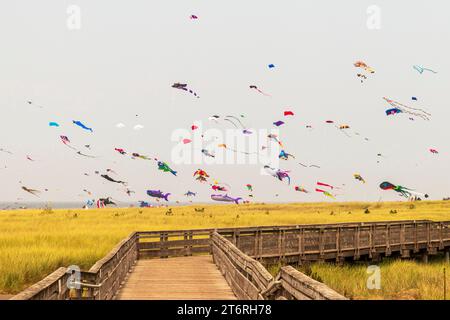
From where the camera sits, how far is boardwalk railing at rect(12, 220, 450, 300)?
1076 cm

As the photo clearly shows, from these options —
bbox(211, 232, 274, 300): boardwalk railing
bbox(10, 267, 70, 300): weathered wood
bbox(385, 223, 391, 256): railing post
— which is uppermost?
bbox(10, 267, 70, 300): weathered wood

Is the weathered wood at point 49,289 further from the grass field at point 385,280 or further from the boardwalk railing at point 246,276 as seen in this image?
the grass field at point 385,280

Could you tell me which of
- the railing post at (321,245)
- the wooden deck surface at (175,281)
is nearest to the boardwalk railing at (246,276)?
the wooden deck surface at (175,281)

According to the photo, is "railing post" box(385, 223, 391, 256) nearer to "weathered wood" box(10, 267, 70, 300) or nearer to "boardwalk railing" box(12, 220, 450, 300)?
"boardwalk railing" box(12, 220, 450, 300)

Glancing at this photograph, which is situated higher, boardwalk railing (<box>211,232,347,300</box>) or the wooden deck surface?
boardwalk railing (<box>211,232,347,300</box>)

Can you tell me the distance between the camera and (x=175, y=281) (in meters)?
15.0

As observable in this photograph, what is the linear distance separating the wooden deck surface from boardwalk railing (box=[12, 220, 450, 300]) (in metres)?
0.41

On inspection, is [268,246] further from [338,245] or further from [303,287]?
[303,287]

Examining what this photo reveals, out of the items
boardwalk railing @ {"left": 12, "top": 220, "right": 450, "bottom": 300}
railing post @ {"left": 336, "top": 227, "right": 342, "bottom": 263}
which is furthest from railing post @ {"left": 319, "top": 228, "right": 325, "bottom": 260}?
railing post @ {"left": 336, "top": 227, "right": 342, "bottom": 263}

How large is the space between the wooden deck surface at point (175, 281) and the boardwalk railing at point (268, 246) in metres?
0.41

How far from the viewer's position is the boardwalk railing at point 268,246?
10759 millimetres

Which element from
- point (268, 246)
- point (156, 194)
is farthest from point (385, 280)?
point (156, 194)

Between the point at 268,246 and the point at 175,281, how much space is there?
7862mm
